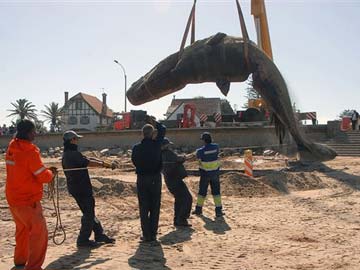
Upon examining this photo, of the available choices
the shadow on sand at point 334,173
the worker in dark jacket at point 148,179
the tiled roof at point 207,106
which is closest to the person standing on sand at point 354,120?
the shadow on sand at point 334,173

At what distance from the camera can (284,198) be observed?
11734 millimetres

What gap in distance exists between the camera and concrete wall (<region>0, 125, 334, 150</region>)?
24.7 metres

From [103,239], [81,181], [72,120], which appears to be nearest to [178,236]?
[103,239]

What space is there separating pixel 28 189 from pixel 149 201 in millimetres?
2207

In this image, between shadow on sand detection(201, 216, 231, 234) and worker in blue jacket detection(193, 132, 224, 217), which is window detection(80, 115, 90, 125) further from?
shadow on sand detection(201, 216, 231, 234)

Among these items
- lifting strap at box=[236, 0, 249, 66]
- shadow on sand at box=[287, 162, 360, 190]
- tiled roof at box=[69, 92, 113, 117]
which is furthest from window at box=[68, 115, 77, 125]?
lifting strap at box=[236, 0, 249, 66]

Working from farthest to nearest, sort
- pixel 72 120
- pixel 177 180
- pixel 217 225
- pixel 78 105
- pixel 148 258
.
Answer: pixel 78 105, pixel 72 120, pixel 217 225, pixel 177 180, pixel 148 258

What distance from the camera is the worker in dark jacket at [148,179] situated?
6.93 meters

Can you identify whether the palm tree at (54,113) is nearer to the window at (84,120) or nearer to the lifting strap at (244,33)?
the window at (84,120)

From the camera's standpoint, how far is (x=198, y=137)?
25891mm

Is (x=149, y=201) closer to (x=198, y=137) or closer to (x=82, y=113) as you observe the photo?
(x=198, y=137)

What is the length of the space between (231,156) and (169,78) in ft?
46.1

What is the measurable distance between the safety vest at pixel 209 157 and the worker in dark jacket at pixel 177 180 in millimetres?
1180

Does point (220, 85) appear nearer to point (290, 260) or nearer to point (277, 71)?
point (277, 71)
